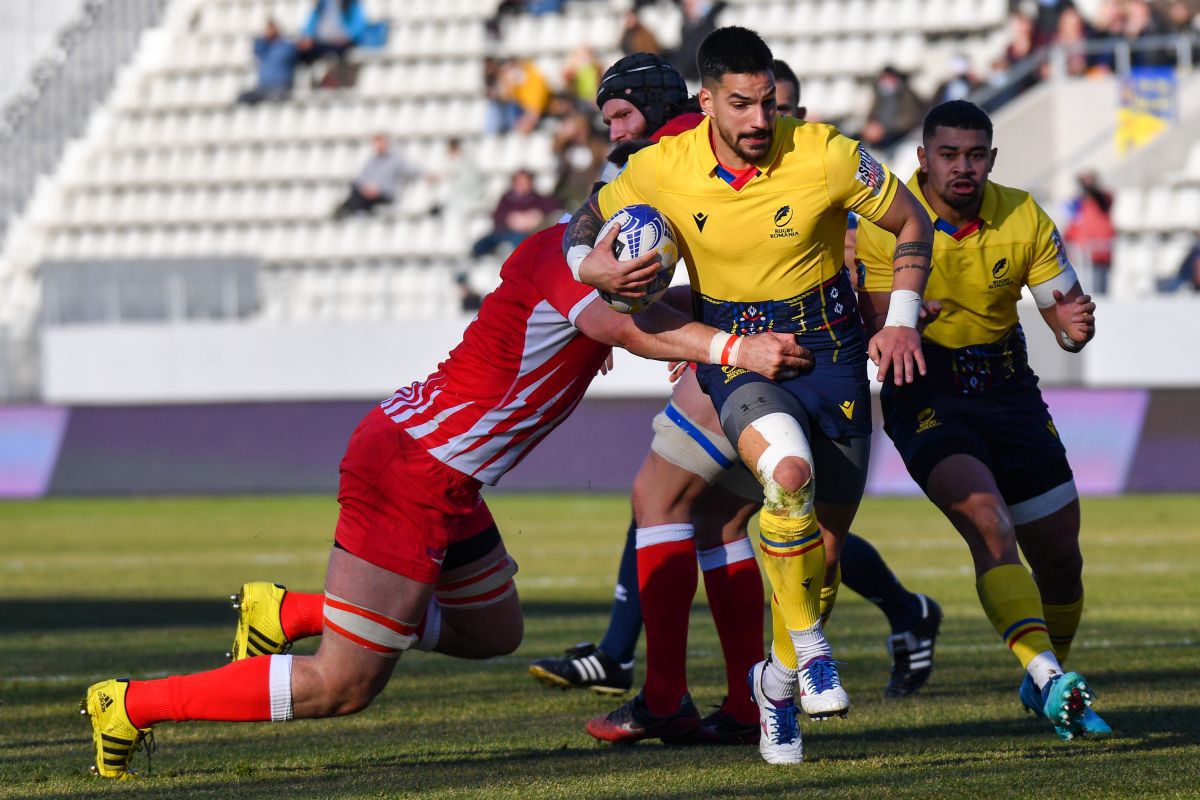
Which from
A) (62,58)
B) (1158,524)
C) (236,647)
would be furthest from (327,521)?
(62,58)

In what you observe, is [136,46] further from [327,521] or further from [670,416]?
[670,416]

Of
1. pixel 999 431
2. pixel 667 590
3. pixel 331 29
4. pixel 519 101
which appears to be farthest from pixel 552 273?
pixel 331 29

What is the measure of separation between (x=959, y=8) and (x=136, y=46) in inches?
499

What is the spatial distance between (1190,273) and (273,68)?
46.6 feet

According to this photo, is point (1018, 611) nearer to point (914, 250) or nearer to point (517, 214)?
point (914, 250)

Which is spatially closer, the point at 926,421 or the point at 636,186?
the point at 636,186

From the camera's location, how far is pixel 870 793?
5.05 meters

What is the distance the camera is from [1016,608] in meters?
6.16

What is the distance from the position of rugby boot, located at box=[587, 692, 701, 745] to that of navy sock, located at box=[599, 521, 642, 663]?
1080 millimetres

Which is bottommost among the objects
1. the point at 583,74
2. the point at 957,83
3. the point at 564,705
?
the point at 564,705

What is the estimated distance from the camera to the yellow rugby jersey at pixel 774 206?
227 inches

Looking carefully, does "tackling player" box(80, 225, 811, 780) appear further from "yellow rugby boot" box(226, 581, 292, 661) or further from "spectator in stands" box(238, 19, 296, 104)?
"spectator in stands" box(238, 19, 296, 104)

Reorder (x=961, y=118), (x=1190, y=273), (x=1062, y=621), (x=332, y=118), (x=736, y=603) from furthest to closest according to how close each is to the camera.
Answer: (x=332, y=118) < (x=1190, y=273) < (x=1062, y=621) < (x=961, y=118) < (x=736, y=603)

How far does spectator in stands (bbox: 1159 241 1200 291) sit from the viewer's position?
18.2 m
